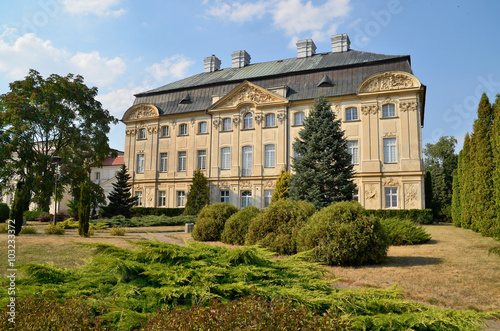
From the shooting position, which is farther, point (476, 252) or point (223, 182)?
point (223, 182)

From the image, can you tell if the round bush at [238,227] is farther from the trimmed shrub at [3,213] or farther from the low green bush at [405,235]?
the trimmed shrub at [3,213]

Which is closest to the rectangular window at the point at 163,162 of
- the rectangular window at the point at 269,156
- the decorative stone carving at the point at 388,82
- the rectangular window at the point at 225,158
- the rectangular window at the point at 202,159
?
the rectangular window at the point at 202,159

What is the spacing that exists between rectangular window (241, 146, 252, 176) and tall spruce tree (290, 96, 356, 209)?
10.4 meters

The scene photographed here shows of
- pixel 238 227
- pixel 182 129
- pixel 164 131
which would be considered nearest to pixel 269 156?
pixel 182 129

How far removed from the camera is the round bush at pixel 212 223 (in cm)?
1327

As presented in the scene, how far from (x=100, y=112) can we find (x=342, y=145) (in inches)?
792

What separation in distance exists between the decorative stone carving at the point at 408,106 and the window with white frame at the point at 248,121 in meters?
12.0

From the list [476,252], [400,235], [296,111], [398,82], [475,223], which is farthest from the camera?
[296,111]

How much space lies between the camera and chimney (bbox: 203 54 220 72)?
124 feet

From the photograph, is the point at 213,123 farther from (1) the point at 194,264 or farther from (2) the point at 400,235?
(1) the point at 194,264

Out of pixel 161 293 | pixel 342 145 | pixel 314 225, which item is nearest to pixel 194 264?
pixel 161 293

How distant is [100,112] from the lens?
28.9 m

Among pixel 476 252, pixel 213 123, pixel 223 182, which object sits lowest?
pixel 476 252

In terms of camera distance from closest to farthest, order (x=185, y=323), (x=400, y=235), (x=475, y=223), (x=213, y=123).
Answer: (x=185, y=323)
(x=400, y=235)
(x=475, y=223)
(x=213, y=123)
